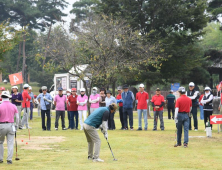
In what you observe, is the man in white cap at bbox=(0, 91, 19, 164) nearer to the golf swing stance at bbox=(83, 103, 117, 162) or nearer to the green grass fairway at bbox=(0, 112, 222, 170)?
the green grass fairway at bbox=(0, 112, 222, 170)

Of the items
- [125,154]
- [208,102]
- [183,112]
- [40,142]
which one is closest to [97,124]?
[125,154]

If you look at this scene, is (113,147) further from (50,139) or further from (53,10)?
(53,10)

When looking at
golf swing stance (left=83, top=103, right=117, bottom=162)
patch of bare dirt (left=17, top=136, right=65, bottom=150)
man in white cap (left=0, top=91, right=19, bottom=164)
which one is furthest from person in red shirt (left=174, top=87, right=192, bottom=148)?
man in white cap (left=0, top=91, right=19, bottom=164)

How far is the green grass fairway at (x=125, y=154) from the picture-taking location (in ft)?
35.9

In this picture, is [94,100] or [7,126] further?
[94,100]

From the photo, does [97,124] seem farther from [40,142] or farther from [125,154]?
[40,142]

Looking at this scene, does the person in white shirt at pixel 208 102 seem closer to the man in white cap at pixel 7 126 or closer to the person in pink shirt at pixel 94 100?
the person in pink shirt at pixel 94 100

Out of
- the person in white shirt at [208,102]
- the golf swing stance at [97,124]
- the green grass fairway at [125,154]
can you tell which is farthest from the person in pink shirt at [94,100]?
the golf swing stance at [97,124]

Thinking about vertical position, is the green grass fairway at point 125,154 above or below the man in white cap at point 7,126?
below

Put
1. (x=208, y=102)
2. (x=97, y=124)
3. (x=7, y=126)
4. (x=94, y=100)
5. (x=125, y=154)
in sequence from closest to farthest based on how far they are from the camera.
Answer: (x=7, y=126)
(x=97, y=124)
(x=125, y=154)
(x=208, y=102)
(x=94, y=100)

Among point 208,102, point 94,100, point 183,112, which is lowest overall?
point 183,112

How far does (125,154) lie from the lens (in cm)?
1304

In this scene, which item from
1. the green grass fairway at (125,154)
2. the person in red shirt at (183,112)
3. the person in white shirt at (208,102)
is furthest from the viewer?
the person in white shirt at (208,102)

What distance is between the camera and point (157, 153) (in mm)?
13195
